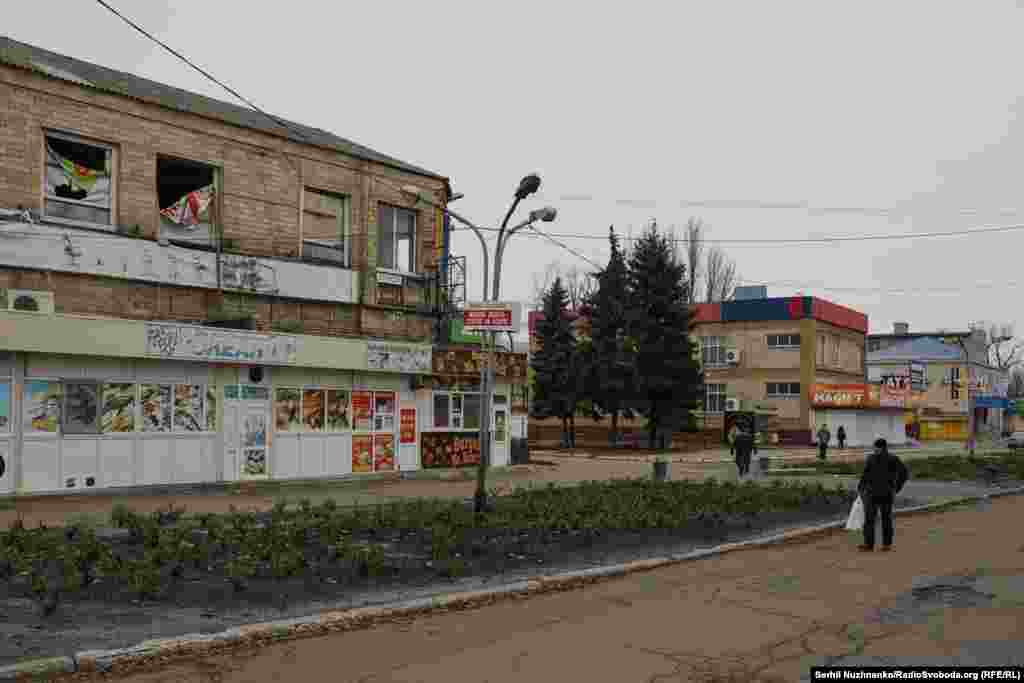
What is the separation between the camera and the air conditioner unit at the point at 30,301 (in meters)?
18.7

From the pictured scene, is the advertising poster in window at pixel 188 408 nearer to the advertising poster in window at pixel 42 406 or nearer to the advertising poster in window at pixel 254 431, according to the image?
the advertising poster in window at pixel 254 431

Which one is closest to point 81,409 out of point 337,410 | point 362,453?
point 337,410

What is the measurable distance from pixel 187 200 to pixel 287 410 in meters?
5.55

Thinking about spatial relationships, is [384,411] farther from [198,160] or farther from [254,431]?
[198,160]

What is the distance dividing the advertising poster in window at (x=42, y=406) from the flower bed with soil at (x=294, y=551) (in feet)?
18.9

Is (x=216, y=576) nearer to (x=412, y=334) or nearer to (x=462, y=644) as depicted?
(x=462, y=644)

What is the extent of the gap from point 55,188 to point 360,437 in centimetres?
976

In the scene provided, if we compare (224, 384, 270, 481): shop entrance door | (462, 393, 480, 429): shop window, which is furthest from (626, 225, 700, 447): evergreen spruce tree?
(224, 384, 270, 481): shop entrance door

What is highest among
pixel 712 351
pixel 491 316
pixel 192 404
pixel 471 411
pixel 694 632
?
pixel 712 351

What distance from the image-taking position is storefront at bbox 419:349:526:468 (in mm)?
27562

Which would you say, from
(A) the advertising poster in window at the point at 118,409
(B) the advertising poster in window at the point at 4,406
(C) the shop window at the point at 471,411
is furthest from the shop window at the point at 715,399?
(B) the advertising poster in window at the point at 4,406

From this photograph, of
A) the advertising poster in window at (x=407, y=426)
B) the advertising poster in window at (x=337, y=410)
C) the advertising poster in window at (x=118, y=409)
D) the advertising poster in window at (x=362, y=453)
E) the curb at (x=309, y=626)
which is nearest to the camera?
the curb at (x=309, y=626)

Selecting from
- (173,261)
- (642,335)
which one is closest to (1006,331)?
(642,335)

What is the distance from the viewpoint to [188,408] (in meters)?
21.7
